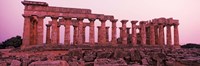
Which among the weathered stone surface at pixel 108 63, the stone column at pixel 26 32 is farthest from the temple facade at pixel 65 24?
the weathered stone surface at pixel 108 63

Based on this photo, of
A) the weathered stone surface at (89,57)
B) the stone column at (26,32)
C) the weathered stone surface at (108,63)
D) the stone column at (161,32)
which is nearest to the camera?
the weathered stone surface at (108,63)

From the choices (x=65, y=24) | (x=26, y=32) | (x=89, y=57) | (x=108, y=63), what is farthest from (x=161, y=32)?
(x=108, y=63)

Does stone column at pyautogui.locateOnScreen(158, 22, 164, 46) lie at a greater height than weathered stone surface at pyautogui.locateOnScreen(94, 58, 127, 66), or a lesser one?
greater

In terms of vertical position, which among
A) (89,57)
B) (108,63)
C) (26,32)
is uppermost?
(26,32)

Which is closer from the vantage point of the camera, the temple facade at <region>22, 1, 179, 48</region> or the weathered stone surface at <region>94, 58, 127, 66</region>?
the weathered stone surface at <region>94, 58, 127, 66</region>

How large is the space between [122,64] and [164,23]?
1192 inches

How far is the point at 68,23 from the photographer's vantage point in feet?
142

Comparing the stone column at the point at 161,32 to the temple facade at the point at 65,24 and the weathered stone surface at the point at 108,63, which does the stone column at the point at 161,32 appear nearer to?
Result: the temple facade at the point at 65,24

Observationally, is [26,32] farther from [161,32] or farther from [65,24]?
[161,32]

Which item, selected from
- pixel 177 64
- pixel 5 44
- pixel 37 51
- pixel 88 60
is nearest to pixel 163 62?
pixel 177 64

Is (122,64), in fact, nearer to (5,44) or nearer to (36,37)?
(36,37)

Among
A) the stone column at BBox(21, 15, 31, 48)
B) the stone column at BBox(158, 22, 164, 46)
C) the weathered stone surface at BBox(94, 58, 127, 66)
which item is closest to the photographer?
the weathered stone surface at BBox(94, 58, 127, 66)

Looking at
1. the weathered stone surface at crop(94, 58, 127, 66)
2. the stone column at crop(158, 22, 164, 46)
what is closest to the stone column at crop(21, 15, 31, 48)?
the weathered stone surface at crop(94, 58, 127, 66)

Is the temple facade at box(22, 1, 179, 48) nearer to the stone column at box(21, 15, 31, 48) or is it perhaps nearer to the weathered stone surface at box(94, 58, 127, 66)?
the stone column at box(21, 15, 31, 48)
